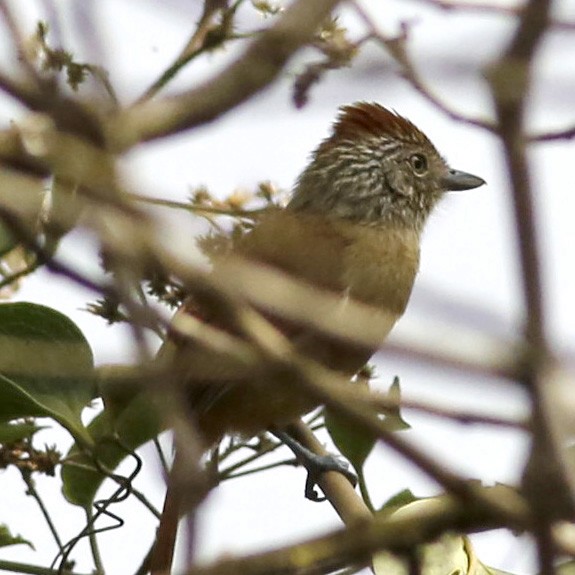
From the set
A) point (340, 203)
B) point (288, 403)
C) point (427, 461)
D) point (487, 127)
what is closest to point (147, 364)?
point (427, 461)

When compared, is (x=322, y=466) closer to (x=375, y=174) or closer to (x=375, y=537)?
(x=375, y=174)

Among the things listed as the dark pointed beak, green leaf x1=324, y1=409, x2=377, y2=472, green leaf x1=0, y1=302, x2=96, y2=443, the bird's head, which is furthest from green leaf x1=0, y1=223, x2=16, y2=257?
the dark pointed beak

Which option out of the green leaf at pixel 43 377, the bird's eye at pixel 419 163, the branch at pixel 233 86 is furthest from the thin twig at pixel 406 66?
the bird's eye at pixel 419 163

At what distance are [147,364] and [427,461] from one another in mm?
327

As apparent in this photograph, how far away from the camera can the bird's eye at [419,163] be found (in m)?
6.01

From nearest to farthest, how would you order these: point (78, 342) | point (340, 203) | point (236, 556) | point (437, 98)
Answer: point (236, 556), point (437, 98), point (78, 342), point (340, 203)

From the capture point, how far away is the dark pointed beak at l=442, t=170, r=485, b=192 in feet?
19.9

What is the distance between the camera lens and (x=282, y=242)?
190 inches

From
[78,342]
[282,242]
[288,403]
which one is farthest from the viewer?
[282,242]

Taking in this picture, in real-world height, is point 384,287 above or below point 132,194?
above

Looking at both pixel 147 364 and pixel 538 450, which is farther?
pixel 147 364

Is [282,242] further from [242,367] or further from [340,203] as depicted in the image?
[242,367]

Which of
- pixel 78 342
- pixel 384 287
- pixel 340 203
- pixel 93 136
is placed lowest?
pixel 93 136

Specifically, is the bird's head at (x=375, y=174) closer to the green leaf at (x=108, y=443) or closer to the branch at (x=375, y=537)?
the green leaf at (x=108, y=443)
